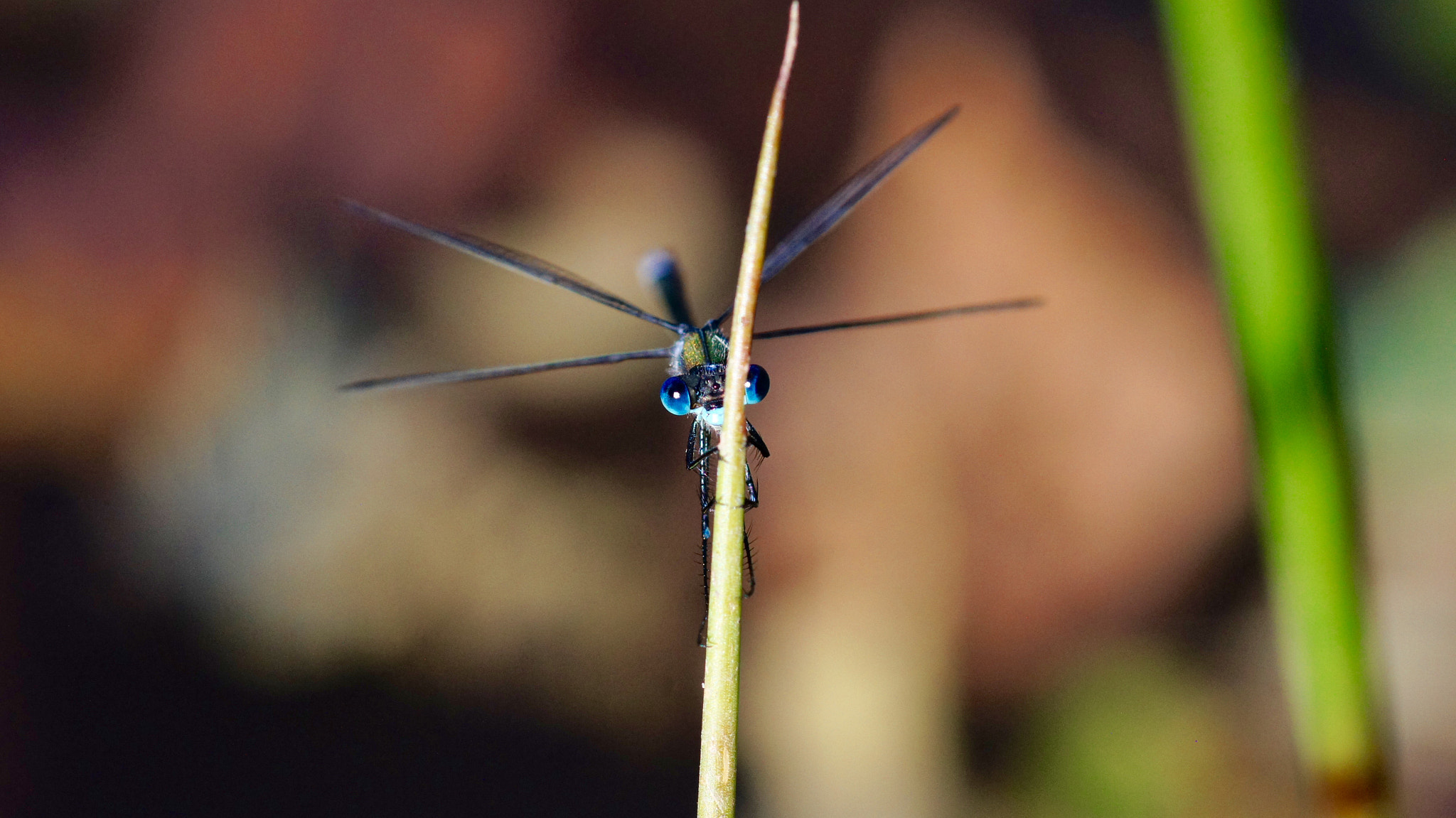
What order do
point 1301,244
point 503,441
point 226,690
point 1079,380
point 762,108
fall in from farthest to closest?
point 762,108 → point 1079,380 → point 503,441 → point 226,690 → point 1301,244

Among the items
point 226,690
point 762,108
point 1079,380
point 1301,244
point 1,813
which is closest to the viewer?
point 1301,244

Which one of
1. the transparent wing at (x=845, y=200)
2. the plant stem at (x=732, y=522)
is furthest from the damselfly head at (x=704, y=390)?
the plant stem at (x=732, y=522)

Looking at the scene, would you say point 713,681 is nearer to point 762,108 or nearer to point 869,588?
point 869,588

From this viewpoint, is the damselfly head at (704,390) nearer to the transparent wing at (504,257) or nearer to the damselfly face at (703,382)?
the damselfly face at (703,382)

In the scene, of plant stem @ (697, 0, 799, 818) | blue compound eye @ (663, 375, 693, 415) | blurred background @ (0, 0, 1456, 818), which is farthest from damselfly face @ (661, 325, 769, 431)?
blurred background @ (0, 0, 1456, 818)

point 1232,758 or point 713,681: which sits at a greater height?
point 713,681

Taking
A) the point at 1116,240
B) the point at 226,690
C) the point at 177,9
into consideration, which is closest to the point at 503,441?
the point at 226,690
